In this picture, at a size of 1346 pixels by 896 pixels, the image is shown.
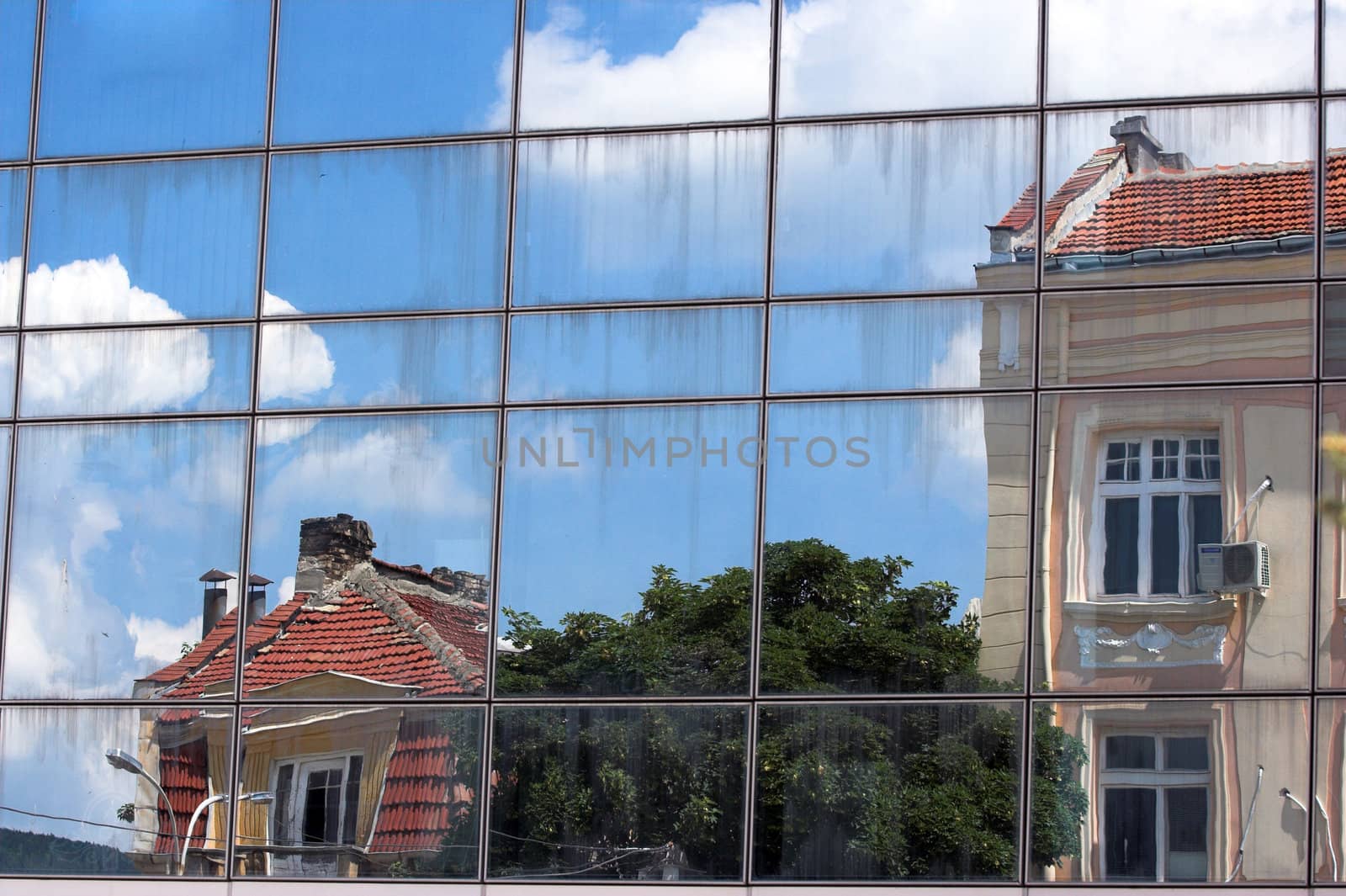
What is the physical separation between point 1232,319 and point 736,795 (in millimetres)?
5661

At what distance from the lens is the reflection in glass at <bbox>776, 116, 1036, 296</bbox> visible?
44.1 ft

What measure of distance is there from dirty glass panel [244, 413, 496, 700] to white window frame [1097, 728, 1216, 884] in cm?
520

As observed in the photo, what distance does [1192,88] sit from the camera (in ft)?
43.8

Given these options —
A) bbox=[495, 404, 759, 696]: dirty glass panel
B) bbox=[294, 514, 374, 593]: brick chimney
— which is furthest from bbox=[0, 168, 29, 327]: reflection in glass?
bbox=[495, 404, 759, 696]: dirty glass panel

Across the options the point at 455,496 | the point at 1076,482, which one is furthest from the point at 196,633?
the point at 1076,482

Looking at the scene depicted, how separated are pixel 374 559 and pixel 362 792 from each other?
6.54 feet

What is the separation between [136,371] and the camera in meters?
14.5

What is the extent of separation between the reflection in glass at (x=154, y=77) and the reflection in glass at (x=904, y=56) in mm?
4993

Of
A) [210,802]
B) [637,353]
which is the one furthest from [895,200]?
[210,802]

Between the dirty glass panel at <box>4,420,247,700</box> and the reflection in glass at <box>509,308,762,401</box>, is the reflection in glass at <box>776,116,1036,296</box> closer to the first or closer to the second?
the reflection in glass at <box>509,308,762,401</box>

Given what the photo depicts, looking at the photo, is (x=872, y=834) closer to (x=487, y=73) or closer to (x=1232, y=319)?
(x=1232, y=319)

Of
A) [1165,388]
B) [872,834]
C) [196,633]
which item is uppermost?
[1165,388]

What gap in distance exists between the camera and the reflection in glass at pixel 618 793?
42.4 ft

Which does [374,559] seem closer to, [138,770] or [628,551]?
[628,551]
